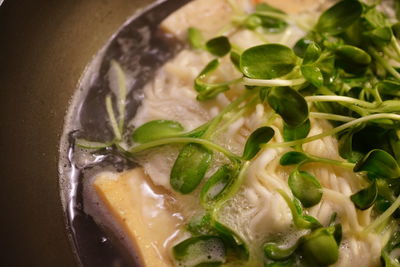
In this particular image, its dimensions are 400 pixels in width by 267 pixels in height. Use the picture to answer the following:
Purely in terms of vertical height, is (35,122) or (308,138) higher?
(35,122)

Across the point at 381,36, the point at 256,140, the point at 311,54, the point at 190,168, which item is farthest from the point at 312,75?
the point at 190,168

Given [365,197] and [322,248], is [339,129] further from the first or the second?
[322,248]

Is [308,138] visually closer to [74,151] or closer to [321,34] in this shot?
[321,34]

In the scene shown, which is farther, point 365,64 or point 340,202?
point 365,64

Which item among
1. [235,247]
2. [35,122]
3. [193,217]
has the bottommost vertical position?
[235,247]

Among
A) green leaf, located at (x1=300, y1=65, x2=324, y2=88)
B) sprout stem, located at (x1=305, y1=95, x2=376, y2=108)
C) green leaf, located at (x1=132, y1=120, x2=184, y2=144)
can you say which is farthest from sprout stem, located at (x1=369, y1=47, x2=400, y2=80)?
green leaf, located at (x1=132, y1=120, x2=184, y2=144)

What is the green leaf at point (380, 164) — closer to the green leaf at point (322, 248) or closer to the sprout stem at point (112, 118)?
the green leaf at point (322, 248)

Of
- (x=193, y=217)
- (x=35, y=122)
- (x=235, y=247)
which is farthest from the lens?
(x=35, y=122)

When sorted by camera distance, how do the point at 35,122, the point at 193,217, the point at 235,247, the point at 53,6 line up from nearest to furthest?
the point at 235,247
the point at 193,217
the point at 35,122
the point at 53,6

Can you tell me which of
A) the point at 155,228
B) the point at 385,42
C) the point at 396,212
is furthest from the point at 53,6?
the point at 396,212
